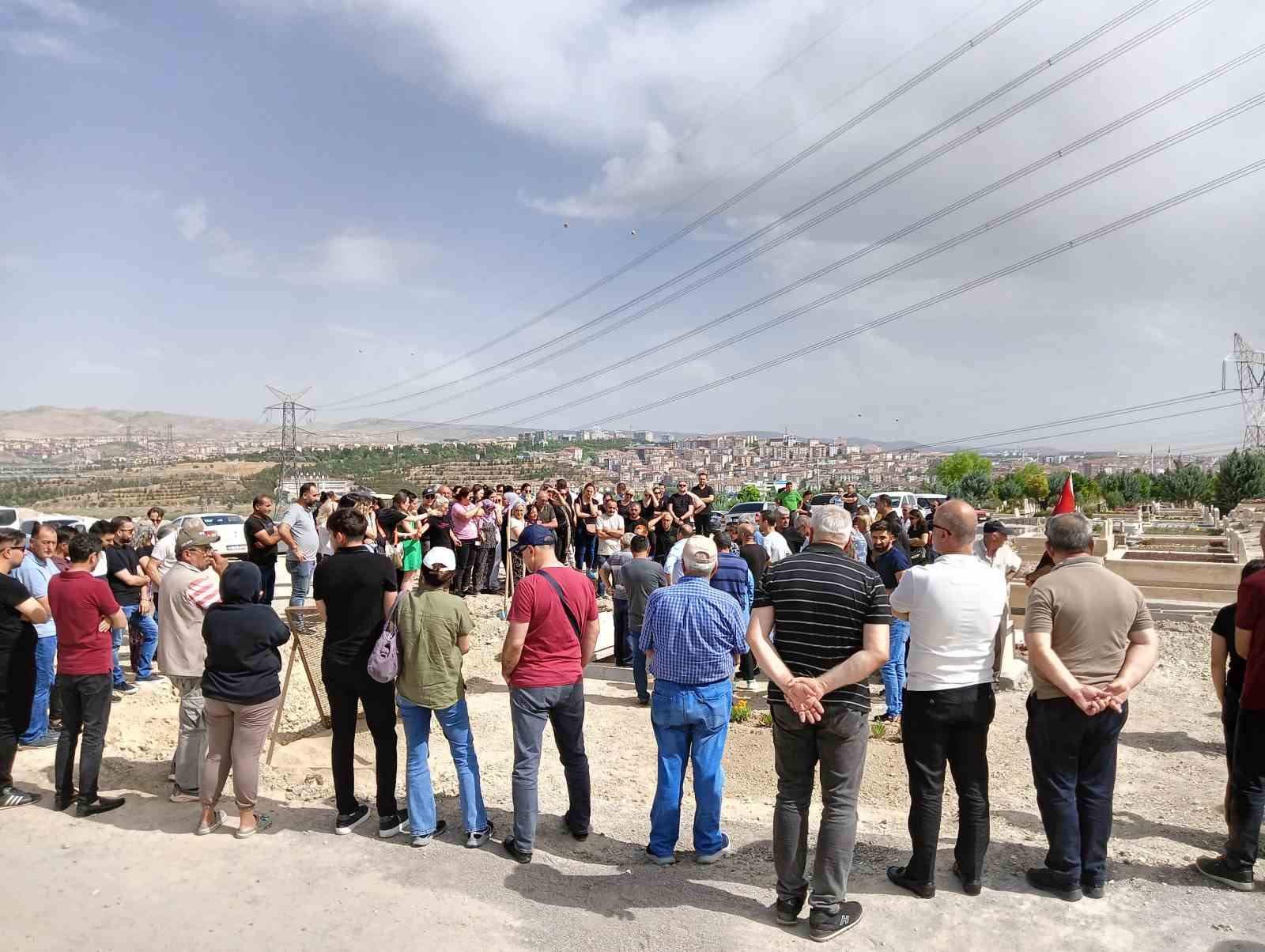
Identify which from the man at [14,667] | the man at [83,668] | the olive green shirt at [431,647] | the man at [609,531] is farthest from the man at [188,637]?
the man at [609,531]

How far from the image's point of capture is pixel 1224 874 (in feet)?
14.7

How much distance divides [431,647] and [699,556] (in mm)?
1720

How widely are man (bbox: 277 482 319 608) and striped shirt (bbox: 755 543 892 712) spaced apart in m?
8.61

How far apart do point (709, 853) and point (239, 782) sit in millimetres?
2981

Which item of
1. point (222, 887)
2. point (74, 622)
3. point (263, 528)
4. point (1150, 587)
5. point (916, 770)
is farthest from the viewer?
point (1150, 587)

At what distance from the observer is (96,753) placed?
5.77m

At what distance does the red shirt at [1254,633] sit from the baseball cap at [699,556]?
9.14 feet

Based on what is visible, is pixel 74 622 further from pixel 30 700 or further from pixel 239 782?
pixel 239 782

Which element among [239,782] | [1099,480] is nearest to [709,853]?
[239,782]

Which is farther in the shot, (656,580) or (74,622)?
(656,580)

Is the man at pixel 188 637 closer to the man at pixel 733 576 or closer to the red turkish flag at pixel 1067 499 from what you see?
the man at pixel 733 576

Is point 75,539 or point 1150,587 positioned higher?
point 75,539

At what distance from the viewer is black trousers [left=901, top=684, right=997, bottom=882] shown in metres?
4.20

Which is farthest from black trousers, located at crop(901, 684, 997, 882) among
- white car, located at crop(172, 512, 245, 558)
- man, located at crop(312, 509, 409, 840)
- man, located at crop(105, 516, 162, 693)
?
white car, located at crop(172, 512, 245, 558)
